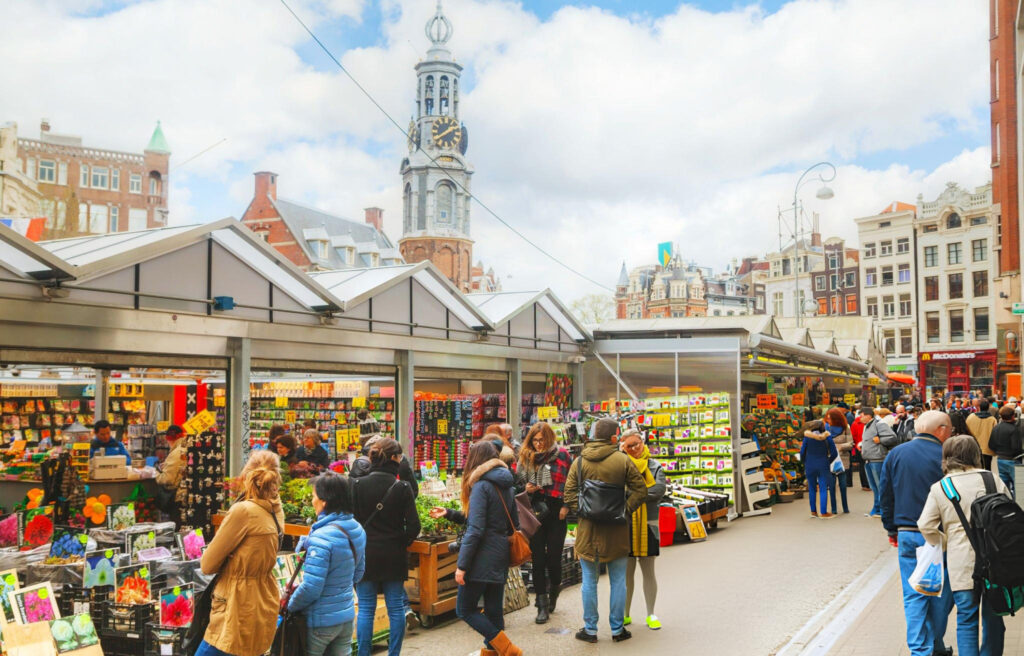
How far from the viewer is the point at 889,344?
54750 millimetres

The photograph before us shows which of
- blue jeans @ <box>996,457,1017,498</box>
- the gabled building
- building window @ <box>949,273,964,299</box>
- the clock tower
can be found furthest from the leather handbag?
the clock tower

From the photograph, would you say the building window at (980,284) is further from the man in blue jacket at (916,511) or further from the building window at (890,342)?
the man in blue jacket at (916,511)

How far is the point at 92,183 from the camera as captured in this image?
192ft

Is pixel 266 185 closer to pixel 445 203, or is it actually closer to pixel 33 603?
pixel 445 203

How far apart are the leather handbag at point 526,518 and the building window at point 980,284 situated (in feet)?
166

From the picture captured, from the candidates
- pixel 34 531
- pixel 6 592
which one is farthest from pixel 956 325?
pixel 6 592

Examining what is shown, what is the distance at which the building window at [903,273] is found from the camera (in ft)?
175

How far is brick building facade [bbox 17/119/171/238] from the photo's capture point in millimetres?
55219

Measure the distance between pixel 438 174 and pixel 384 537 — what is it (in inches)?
2619

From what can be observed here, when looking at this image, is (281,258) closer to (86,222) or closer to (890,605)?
(890,605)

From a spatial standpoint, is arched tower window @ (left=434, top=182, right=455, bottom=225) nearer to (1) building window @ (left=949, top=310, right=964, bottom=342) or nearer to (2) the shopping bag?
(1) building window @ (left=949, top=310, right=964, bottom=342)

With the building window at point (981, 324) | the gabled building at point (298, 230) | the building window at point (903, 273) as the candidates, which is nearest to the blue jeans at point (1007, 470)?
the gabled building at point (298, 230)

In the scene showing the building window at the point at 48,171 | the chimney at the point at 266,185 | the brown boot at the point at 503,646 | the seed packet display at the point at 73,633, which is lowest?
the brown boot at the point at 503,646

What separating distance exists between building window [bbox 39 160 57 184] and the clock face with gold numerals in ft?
89.7
